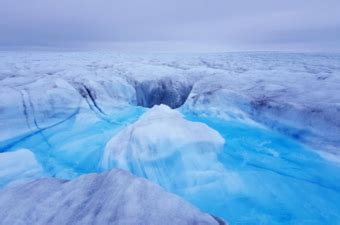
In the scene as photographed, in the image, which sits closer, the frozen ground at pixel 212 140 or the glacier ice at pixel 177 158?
the frozen ground at pixel 212 140

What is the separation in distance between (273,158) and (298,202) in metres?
1.04

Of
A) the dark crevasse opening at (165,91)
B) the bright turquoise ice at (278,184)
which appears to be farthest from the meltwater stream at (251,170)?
the dark crevasse opening at (165,91)

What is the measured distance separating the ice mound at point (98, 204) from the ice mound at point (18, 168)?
1198 millimetres

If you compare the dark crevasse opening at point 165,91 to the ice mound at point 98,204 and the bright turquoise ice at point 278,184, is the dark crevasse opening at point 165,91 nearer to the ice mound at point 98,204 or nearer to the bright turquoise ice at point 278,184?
the bright turquoise ice at point 278,184

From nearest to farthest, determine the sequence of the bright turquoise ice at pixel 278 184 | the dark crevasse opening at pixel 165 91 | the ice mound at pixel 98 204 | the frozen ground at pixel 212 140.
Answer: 1. the ice mound at pixel 98 204
2. the bright turquoise ice at pixel 278 184
3. the frozen ground at pixel 212 140
4. the dark crevasse opening at pixel 165 91

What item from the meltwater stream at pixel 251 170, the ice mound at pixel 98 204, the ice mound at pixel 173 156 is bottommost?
the meltwater stream at pixel 251 170

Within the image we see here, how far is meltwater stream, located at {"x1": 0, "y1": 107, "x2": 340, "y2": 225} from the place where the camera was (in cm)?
281

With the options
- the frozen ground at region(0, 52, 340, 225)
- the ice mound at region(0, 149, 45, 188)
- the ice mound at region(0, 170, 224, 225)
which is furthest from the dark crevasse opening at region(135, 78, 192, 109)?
the ice mound at region(0, 170, 224, 225)

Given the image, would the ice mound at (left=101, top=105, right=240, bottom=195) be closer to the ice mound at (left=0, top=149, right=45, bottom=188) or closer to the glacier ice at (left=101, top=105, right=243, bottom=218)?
the glacier ice at (left=101, top=105, right=243, bottom=218)

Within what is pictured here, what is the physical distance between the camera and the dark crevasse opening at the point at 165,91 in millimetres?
7621

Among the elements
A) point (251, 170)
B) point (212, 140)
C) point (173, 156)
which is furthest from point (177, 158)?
point (251, 170)

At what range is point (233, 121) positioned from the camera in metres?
5.26

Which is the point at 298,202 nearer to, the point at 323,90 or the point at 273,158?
the point at 273,158

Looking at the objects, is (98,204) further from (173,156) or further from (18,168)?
(18,168)
